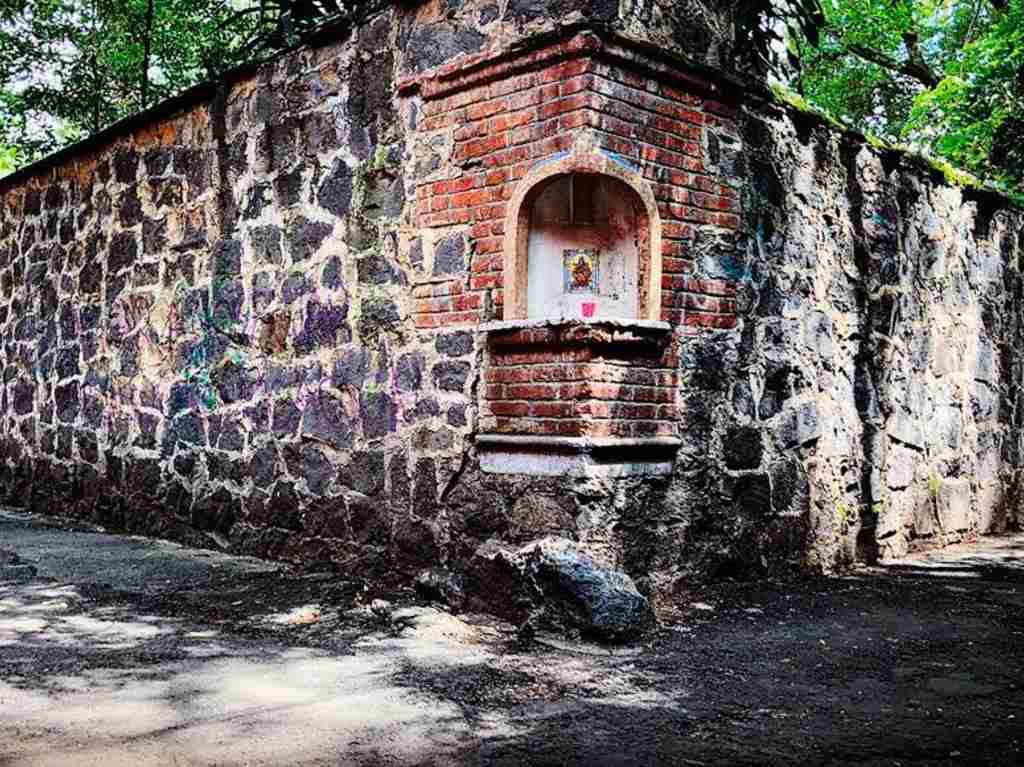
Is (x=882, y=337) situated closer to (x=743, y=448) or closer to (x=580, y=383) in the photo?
(x=743, y=448)

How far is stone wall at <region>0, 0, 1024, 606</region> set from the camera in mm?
4492

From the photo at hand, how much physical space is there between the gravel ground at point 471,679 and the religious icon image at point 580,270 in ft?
4.80

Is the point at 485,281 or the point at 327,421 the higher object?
the point at 485,281

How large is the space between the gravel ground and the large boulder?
0.30ft

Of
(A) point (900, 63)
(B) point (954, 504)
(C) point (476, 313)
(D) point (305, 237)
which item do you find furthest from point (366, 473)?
(A) point (900, 63)

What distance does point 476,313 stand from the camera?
459 centimetres

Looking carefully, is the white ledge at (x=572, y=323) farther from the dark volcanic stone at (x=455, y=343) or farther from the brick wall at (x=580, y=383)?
the dark volcanic stone at (x=455, y=343)

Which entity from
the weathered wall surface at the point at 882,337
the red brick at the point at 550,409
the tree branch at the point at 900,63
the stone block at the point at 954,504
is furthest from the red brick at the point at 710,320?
the tree branch at the point at 900,63

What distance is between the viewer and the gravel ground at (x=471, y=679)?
2.83 metres

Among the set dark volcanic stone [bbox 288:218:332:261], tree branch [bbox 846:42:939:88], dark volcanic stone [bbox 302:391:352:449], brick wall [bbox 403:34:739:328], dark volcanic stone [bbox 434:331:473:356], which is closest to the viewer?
brick wall [bbox 403:34:739:328]

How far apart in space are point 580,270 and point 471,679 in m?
1.87

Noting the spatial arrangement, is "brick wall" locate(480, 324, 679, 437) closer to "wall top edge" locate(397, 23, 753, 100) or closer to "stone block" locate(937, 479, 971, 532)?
"wall top edge" locate(397, 23, 753, 100)

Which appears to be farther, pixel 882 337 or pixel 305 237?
pixel 882 337

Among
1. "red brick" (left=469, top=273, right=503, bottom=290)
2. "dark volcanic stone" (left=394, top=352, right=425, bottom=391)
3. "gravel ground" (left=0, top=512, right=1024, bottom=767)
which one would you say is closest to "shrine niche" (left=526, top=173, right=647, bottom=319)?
"red brick" (left=469, top=273, right=503, bottom=290)
